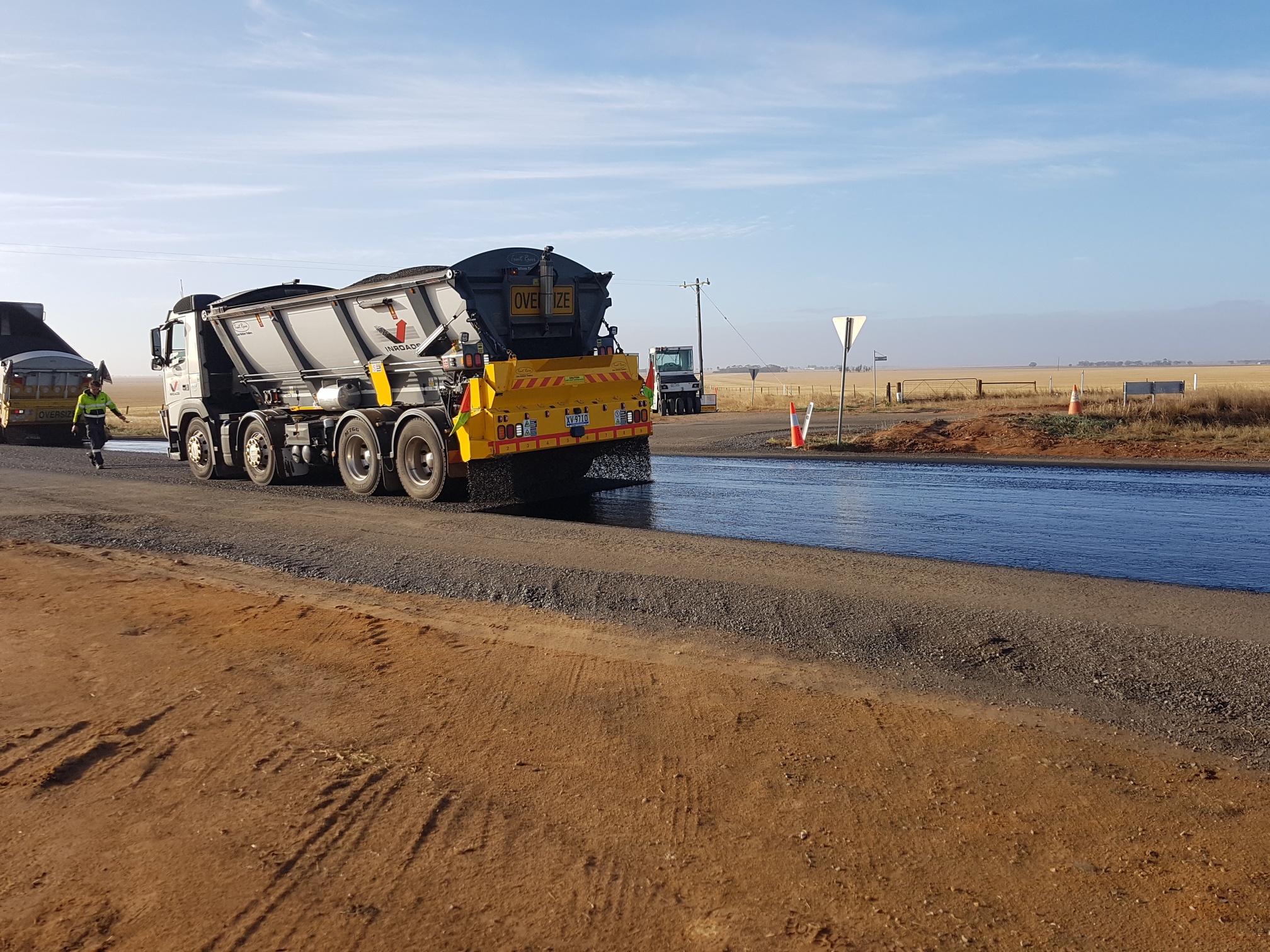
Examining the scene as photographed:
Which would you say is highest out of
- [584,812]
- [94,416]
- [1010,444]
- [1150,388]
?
[94,416]

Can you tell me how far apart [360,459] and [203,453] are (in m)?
4.66

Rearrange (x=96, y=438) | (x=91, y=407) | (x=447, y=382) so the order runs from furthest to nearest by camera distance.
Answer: (x=91, y=407), (x=96, y=438), (x=447, y=382)

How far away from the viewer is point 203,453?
1730cm

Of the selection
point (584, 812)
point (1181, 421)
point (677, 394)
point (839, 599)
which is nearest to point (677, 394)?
point (677, 394)

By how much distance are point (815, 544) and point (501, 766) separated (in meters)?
5.77

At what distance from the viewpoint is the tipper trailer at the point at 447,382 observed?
12.0 metres

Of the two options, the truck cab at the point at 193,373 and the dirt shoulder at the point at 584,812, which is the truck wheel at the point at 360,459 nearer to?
the truck cab at the point at 193,373

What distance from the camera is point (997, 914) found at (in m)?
3.16

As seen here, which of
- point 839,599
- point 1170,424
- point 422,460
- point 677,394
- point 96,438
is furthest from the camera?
point 677,394

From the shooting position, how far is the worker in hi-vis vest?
1825cm

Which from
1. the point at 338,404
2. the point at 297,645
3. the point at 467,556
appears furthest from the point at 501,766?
the point at 338,404

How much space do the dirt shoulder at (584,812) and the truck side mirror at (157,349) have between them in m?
13.5

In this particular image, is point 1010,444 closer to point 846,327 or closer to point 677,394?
point 846,327

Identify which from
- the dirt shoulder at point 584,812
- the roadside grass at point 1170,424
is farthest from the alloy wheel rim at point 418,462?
the roadside grass at point 1170,424
